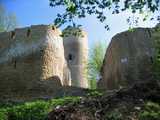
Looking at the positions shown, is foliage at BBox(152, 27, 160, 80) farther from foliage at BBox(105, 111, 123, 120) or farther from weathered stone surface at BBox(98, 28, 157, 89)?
foliage at BBox(105, 111, 123, 120)

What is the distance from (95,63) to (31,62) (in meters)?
15.0

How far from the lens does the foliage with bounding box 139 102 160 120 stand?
9.36m

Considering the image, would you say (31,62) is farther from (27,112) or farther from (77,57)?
(77,57)

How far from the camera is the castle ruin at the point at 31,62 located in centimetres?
2350

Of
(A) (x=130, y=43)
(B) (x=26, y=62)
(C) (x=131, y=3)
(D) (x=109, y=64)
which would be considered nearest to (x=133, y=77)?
(A) (x=130, y=43)

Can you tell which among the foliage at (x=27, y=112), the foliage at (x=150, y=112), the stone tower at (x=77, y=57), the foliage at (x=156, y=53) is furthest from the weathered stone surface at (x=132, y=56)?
the foliage at (x=150, y=112)

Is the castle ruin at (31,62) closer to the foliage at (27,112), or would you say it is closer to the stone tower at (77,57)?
the foliage at (27,112)

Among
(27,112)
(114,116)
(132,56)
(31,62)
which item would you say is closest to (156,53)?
(132,56)

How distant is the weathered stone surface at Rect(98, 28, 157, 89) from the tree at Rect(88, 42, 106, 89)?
11.2m

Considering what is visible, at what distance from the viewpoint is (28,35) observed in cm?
2511

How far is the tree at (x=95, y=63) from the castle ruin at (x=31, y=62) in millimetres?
12216

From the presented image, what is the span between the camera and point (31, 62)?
24250mm

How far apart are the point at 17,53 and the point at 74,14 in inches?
561

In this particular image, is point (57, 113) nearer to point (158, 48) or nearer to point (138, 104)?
point (138, 104)
